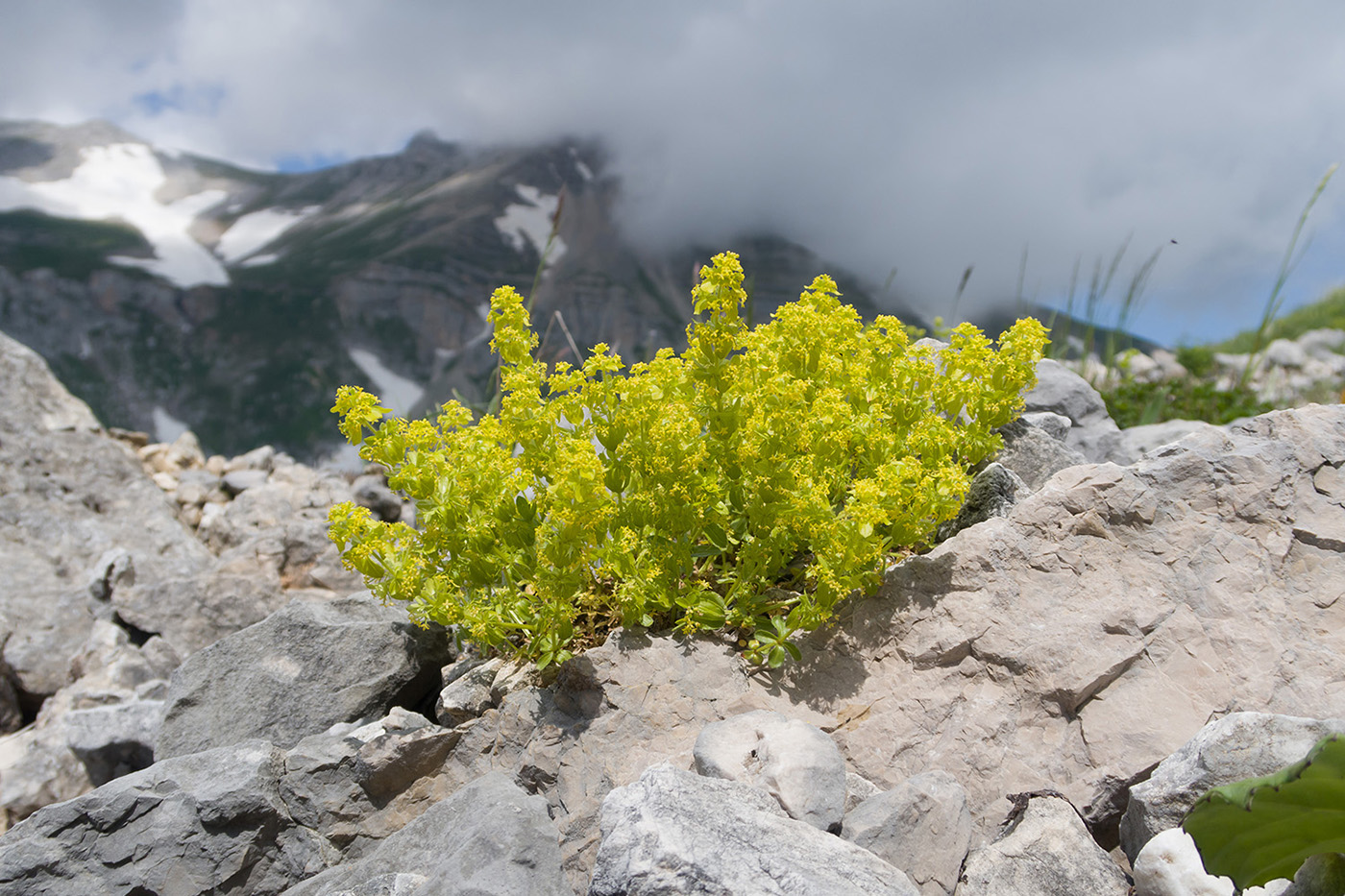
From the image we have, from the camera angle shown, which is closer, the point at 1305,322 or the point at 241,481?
the point at 241,481

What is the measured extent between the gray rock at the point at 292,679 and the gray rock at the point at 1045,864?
3.13 m

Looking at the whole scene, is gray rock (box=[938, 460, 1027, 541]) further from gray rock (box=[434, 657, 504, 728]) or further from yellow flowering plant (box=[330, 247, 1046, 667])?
gray rock (box=[434, 657, 504, 728])

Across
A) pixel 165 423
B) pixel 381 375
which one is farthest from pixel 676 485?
pixel 381 375

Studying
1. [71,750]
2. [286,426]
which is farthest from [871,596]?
[286,426]

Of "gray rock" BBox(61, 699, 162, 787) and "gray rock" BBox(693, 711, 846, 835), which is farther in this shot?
"gray rock" BBox(61, 699, 162, 787)

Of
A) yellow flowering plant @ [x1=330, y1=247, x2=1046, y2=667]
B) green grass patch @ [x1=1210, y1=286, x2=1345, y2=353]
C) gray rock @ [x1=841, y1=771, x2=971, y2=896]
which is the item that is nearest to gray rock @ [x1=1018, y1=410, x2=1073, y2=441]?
yellow flowering plant @ [x1=330, y1=247, x2=1046, y2=667]

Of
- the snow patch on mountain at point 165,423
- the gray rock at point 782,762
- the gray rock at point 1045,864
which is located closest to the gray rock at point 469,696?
the gray rock at point 782,762

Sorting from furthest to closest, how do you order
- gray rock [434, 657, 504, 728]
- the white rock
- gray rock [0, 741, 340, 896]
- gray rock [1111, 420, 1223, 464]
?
gray rock [1111, 420, 1223, 464]
gray rock [434, 657, 504, 728]
gray rock [0, 741, 340, 896]
the white rock

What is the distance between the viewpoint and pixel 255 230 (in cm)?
7156

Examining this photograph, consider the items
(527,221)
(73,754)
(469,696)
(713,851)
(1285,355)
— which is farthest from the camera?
(527,221)

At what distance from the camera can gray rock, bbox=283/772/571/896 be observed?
94.7 inches

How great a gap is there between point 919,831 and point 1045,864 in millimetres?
441

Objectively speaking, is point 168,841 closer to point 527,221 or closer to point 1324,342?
point 1324,342

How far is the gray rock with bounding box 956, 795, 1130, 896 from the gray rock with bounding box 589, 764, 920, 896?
45 centimetres
